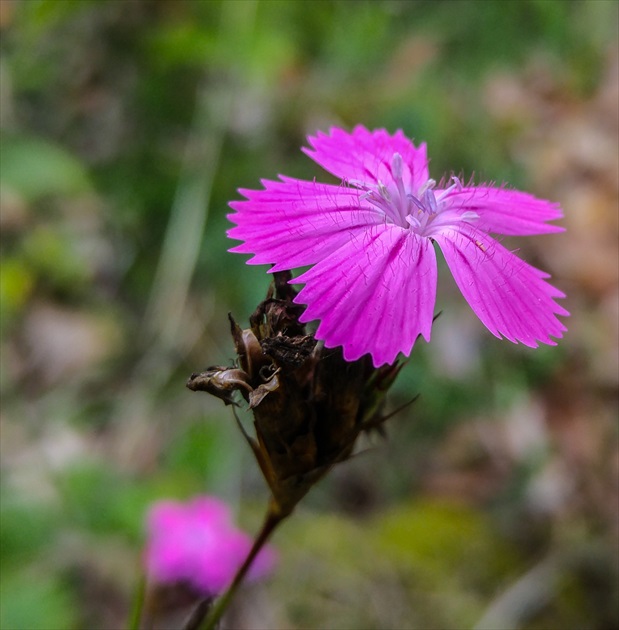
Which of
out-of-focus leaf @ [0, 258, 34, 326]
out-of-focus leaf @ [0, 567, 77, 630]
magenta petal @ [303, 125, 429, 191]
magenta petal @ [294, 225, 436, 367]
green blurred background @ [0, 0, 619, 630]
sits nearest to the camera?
magenta petal @ [294, 225, 436, 367]

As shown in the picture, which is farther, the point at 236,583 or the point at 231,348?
the point at 231,348

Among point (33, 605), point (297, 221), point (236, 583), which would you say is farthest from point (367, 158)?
point (33, 605)

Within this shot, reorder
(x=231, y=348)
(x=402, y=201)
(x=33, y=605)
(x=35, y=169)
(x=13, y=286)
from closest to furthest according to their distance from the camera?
(x=402, y=201), (x=33, y=605), (x=35, y=169), (x=231, y=348), (x=13, y=286)

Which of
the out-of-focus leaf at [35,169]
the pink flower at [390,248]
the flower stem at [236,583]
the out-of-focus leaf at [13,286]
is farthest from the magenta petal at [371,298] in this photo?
the out-of-focus leaf at [13,286]

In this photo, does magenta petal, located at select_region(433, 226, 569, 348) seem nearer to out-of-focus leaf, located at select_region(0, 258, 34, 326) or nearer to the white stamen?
the white stamen

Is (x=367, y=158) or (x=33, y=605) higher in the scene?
(x=367, y=158)

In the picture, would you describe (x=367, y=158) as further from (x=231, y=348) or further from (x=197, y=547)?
(x=231, y=348)

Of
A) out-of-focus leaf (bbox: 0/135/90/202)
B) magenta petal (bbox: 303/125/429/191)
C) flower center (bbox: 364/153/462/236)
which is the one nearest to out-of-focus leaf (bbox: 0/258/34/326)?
out-of-focus leaf (bbox: 0/135/90/202)
